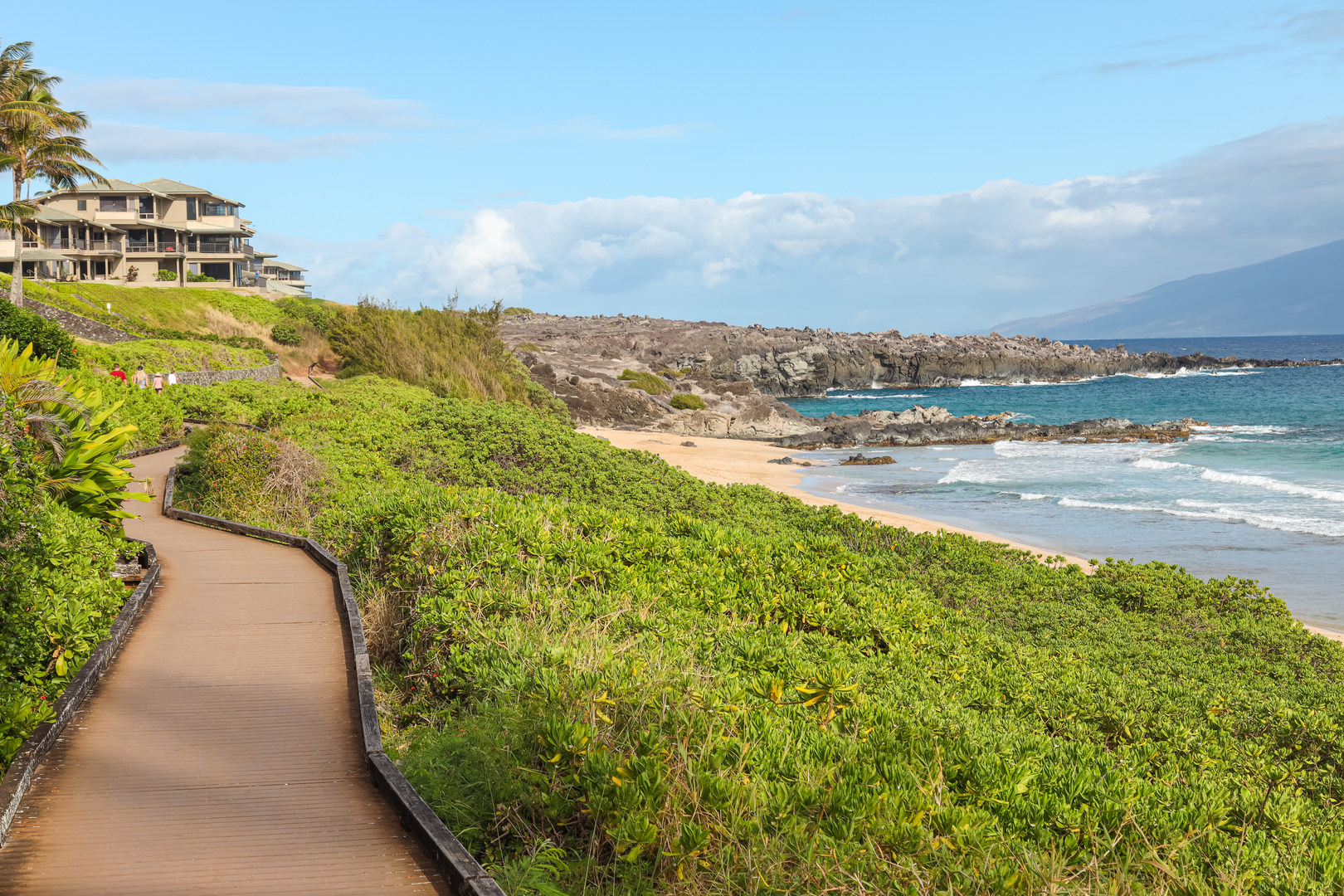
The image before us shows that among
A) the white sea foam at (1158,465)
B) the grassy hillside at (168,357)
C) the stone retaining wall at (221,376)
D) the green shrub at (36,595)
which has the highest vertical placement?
the grassy hillside at (168,357)

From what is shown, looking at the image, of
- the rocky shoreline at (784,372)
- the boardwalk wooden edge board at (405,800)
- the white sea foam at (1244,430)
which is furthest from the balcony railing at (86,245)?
the white sea foam at (1244,430)

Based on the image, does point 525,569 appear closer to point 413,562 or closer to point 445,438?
point 413,562

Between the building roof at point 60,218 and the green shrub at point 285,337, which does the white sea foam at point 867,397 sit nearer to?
the green shrub at point 285,337

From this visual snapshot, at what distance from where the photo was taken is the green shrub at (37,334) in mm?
22609

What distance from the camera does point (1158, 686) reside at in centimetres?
793

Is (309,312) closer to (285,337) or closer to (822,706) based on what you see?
(285,337)

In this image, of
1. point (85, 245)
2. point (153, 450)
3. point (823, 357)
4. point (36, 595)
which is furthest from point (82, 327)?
point (823, 357)

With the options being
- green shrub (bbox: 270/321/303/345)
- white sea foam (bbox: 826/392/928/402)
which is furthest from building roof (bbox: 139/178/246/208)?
white sea foam (bbox: 826/392/928/402)

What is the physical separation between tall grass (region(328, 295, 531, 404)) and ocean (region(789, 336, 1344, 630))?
11.6 metres

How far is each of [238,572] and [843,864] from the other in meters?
7.85

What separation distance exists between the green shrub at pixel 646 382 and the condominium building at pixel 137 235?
94.4ft

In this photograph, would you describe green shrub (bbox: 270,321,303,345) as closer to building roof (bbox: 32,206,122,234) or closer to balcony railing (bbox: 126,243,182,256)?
building roof (bbox: 32,206,122,234)

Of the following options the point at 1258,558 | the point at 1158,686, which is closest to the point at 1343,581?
the point at 1258,558

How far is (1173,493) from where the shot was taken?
2717 centimetres
